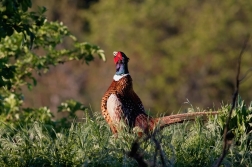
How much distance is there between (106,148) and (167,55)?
25.5 m

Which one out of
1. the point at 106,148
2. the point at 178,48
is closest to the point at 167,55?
the point at 178,48

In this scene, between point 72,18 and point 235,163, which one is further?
point 72,18

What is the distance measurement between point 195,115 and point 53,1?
1130 inches

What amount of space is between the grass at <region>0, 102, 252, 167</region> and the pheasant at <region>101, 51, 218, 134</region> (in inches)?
7.3

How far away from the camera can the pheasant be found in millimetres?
6938

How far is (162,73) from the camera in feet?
A: 102

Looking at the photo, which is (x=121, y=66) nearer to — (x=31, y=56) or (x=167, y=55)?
(x=31, y=56)

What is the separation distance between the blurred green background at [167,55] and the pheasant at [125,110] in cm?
2097

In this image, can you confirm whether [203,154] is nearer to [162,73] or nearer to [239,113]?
[239,113]

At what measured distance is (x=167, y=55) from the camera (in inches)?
1234

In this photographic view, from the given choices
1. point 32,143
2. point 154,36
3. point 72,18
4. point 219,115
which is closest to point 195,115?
point 219,115

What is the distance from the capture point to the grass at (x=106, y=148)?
19.9ft

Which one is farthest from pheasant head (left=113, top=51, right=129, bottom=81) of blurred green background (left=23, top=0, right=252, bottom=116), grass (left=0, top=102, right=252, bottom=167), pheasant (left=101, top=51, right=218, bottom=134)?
blurred green background (left=23, top=0, right=252, bottom=116)

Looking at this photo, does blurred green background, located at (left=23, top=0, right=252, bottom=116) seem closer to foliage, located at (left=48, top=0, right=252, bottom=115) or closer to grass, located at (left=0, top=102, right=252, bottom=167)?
foliage, located at (left=48, top=0, right=252, bottom=115)
